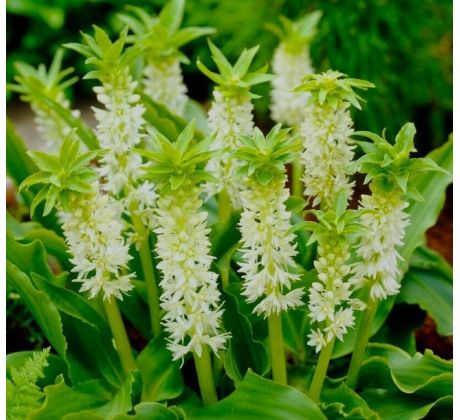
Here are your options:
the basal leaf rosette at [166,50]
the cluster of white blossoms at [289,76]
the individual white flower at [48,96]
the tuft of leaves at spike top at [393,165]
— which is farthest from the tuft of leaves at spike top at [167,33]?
the tuft of leaves at spike top at [393,165]

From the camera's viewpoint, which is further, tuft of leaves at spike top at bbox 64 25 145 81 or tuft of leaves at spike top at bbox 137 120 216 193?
tuft of leaves at spike top at bbox 64 25 145 81

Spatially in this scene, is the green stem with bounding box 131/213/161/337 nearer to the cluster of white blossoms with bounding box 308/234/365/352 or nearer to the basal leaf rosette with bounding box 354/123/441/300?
the cluster of white blossoms with bounding box 308/234/365/352

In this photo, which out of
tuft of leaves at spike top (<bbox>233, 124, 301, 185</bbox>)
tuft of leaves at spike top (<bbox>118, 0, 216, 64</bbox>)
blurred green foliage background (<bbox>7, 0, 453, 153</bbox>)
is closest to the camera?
tuft of leaves at spike top (<bbox>233, 124, 301, 185</bbox>)

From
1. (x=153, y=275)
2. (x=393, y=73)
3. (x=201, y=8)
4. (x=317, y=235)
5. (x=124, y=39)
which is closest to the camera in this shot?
(x=317, y=235)

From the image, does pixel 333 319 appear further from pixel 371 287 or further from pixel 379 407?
pixel 379 407

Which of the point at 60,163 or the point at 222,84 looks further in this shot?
the point at 222,84

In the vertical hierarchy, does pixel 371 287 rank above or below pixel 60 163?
below

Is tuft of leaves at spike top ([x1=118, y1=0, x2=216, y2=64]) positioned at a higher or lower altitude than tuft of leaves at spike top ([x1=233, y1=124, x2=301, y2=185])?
lower

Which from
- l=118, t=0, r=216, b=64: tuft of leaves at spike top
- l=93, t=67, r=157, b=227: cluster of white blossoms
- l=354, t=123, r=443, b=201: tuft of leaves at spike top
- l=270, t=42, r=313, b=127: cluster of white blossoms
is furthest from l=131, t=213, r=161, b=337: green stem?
l=270, t=42, r=313, b=127: cluster of white blossoms
